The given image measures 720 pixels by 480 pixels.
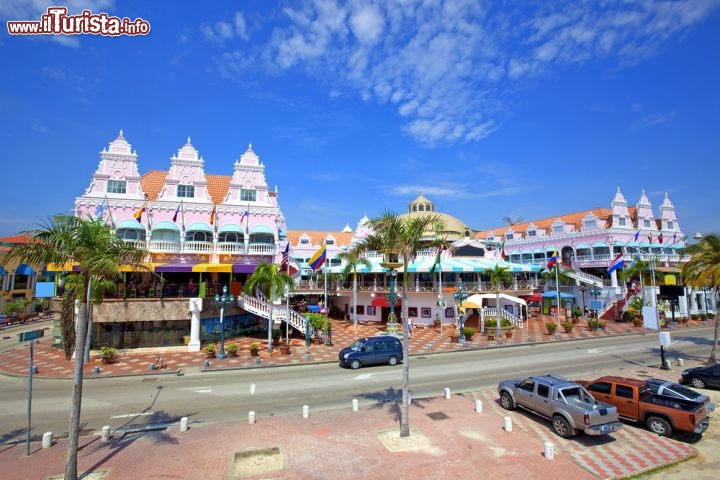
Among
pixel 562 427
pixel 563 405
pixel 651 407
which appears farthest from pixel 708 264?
pixel 562 427

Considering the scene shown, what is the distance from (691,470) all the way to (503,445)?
201 inches

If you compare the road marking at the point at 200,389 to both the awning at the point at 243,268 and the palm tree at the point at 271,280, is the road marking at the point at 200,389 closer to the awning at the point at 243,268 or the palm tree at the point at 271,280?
the palm tree at the point at 271,280

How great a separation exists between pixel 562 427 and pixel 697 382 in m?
11.4

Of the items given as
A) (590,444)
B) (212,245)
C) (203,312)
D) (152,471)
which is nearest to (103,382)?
(203,312)

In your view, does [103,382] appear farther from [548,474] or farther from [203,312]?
[548,474]

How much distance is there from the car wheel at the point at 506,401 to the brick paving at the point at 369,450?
0.26 metres

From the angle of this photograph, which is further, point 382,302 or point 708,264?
point 382,302

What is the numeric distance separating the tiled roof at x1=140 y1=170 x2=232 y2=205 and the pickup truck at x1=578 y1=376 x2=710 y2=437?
33045 mm

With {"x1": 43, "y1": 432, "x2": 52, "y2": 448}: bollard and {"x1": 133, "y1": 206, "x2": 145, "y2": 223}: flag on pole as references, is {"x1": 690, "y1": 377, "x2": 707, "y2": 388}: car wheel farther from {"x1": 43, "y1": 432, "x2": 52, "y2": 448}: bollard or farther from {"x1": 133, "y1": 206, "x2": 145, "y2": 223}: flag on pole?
{"x1": 133, "y1": 206, "x2": 145, "y2": 223}: flag on pole

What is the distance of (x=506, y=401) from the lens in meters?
15.8

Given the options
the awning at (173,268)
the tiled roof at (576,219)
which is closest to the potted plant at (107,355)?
the awning at (173,268)

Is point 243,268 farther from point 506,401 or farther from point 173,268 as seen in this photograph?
point 506,401

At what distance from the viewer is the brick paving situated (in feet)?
34.4

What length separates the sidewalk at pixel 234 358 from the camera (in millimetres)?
23438
